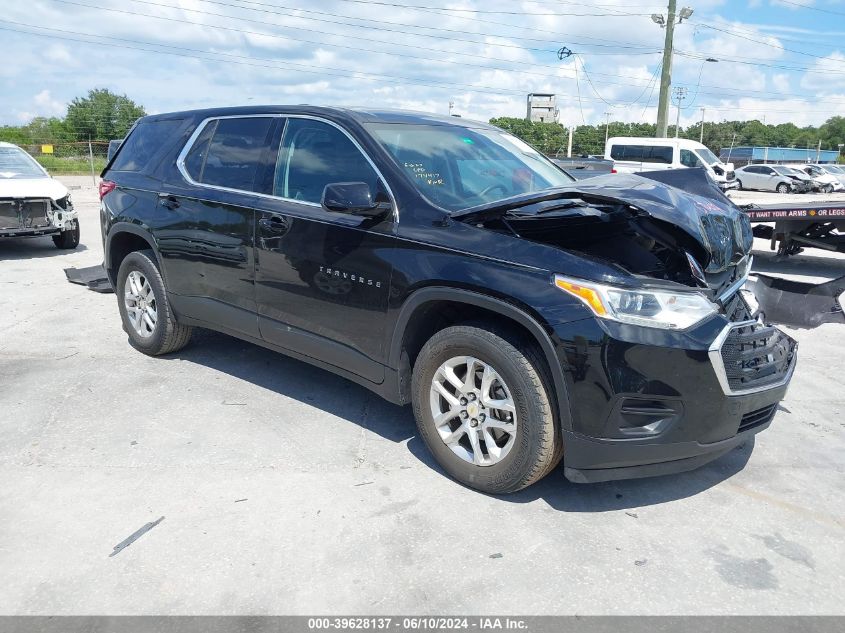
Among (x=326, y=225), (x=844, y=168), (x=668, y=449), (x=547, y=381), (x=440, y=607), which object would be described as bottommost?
(x=440, y=607)

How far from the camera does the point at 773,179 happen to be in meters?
39.9

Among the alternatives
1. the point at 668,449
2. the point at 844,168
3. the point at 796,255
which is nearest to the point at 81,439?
the point at 668,449

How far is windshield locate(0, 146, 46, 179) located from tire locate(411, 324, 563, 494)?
9.20 metres

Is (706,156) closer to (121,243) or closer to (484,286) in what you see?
(121,243)

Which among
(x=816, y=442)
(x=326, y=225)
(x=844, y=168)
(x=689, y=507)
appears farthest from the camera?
(x=844, y=168)

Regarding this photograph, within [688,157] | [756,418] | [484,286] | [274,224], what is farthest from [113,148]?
[688,157]

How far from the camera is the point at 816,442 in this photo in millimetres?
4066

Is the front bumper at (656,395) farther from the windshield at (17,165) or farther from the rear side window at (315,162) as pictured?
the windshield at (17,165)

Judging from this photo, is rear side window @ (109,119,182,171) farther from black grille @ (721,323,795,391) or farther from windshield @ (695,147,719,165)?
windshield @ (695,147,719,165)

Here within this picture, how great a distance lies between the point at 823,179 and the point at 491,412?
44.8m

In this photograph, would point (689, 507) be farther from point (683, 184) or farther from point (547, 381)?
point (683, 184)

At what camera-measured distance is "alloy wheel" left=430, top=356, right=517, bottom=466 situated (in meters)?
3.22

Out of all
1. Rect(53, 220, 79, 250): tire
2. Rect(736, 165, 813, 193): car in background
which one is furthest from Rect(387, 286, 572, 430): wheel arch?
Rect(736, 165, 813, 193): car in background

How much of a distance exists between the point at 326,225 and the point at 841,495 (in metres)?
3.00
